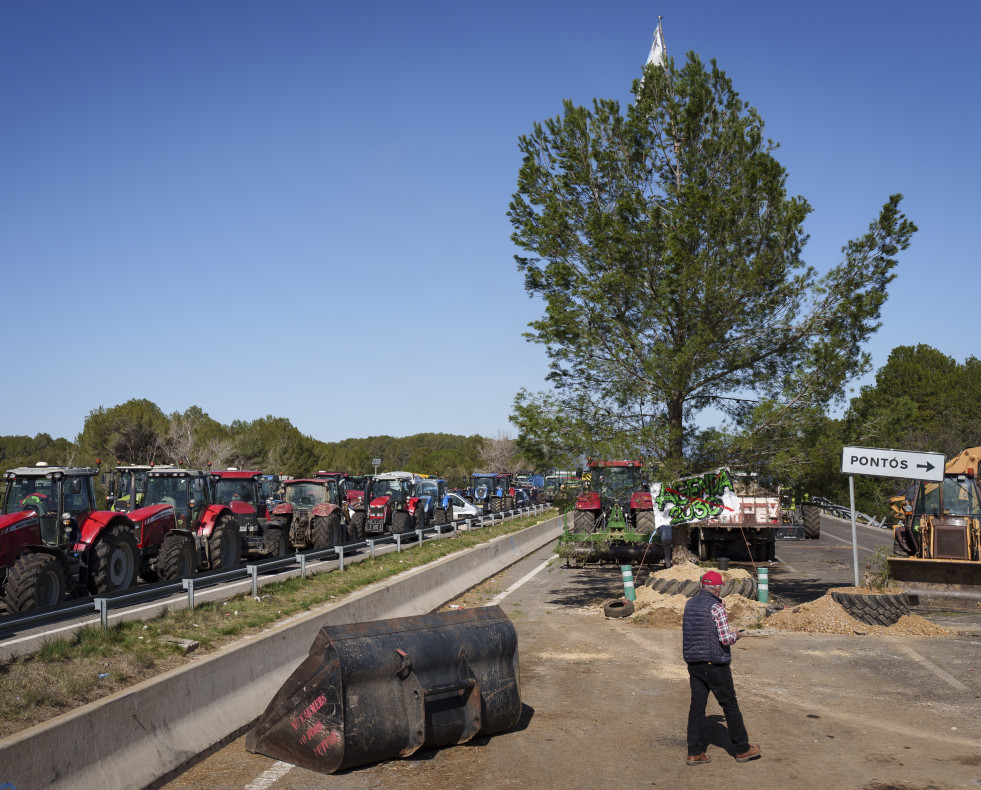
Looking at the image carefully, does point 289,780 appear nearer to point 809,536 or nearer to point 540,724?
point 540,724

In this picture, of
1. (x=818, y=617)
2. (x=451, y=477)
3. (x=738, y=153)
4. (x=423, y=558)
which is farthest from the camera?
(x=451, y=477)

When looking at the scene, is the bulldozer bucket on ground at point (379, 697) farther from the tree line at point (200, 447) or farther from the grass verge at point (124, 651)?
the tree line at point (200, 447)

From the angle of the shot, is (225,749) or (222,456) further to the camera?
(222,456)

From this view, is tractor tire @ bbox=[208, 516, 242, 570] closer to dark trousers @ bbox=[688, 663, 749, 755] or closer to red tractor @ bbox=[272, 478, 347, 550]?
red tractor @ bbox=[272, 478, 347, 550]

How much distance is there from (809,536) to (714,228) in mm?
22125

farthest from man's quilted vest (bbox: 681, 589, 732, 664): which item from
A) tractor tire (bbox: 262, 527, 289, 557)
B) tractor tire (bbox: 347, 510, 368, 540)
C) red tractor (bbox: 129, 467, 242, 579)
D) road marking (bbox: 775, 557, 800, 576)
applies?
tractor tire (bbox: 347, 510, 368, 540)

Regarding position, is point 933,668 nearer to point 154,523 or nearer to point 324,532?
point 154,523

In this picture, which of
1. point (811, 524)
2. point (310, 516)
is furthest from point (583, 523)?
point (811, 524)

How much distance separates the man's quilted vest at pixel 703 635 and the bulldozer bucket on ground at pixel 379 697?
5.63ft

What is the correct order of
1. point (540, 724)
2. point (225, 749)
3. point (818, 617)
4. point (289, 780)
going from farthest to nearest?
point (818, 617) < point (540, 724) < point (225, 749) < point (289, 780)

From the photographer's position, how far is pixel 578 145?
15430 millimetres

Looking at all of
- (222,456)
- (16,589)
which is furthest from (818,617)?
(222,456)

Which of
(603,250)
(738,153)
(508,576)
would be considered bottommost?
(508,576)

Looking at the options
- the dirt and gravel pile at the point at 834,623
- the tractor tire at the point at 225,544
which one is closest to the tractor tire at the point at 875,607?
the dirt and gravel pile at the point at 834,623
